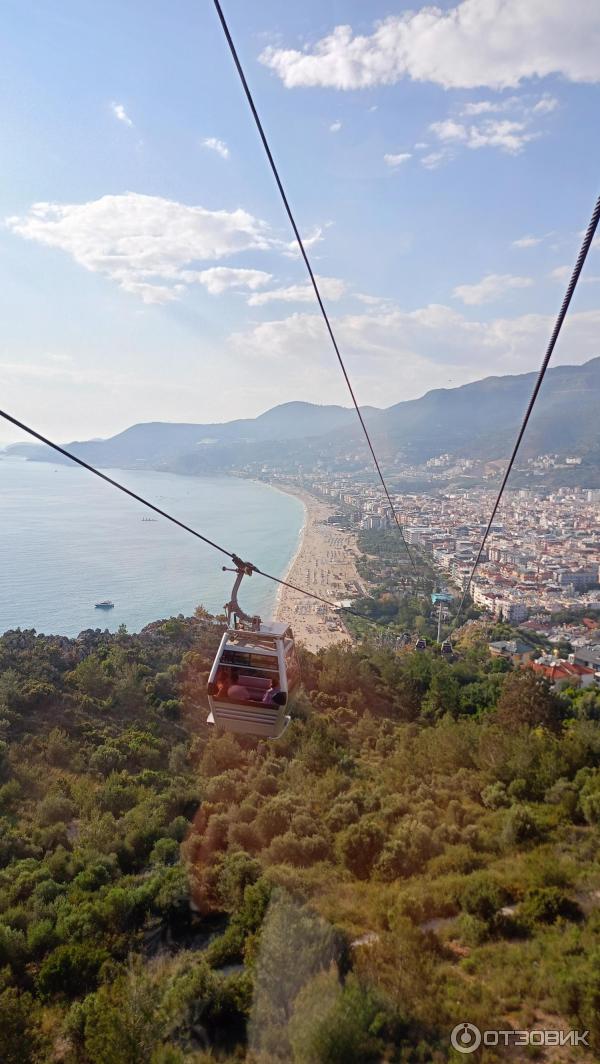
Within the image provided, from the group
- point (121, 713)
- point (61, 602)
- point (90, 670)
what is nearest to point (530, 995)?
point (121, 713)

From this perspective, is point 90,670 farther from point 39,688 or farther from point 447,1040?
point 447,1040

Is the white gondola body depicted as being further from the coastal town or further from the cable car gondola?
the coastal town

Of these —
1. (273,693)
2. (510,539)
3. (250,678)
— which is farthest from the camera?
(510,539)

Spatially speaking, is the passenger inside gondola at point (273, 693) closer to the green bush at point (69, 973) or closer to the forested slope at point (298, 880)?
the forested slope at point (298, 880)

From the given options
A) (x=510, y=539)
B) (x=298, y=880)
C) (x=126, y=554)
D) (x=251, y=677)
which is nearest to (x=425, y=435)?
(x=510, y=539)

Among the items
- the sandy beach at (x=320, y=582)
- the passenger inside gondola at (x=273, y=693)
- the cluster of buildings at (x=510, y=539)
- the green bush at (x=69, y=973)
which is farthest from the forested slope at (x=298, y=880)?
the cluster of buildings at (x=510, y=539)

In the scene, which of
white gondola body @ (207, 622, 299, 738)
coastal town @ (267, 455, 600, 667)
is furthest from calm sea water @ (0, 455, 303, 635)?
white gondola body @ (207, 622, 299, 738)

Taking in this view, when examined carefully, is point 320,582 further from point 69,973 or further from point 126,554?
point 69,973
